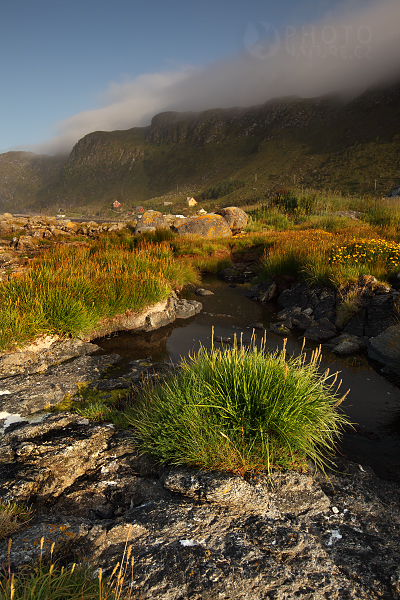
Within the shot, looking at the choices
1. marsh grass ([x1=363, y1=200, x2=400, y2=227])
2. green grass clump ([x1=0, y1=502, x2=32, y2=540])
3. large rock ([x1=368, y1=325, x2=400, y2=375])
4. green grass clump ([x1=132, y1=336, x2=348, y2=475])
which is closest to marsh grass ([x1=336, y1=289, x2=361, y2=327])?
large rock ([x1=368, y1=325, x2=400, y2=375])

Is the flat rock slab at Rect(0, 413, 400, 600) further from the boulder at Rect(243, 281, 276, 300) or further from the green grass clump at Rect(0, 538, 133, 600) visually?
the boulder at Rect(243, 281, 276, 300)

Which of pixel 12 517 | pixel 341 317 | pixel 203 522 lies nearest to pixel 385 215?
pixel 341 317

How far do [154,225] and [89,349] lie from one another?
1600 centimetres

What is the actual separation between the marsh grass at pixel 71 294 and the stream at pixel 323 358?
0.88 m

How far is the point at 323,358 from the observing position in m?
7.32

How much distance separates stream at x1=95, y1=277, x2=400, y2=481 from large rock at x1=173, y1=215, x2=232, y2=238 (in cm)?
909

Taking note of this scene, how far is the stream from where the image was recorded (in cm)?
433

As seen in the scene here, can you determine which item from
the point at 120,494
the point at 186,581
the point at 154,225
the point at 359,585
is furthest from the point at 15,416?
the point at 154,225

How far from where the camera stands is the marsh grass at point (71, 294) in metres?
6.71

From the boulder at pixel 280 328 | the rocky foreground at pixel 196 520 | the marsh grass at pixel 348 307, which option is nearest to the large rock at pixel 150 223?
the boulder at pixel 280 328

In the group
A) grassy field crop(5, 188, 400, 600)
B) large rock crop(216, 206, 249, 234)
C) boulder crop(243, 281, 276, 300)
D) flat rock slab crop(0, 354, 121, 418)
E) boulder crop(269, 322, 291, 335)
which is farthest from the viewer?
large rock crop(216, 206, 249, 234)

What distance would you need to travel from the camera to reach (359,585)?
2.07 meters

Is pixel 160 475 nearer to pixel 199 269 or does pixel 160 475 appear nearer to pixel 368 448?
pixel 368 448

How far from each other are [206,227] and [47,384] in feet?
57.4
